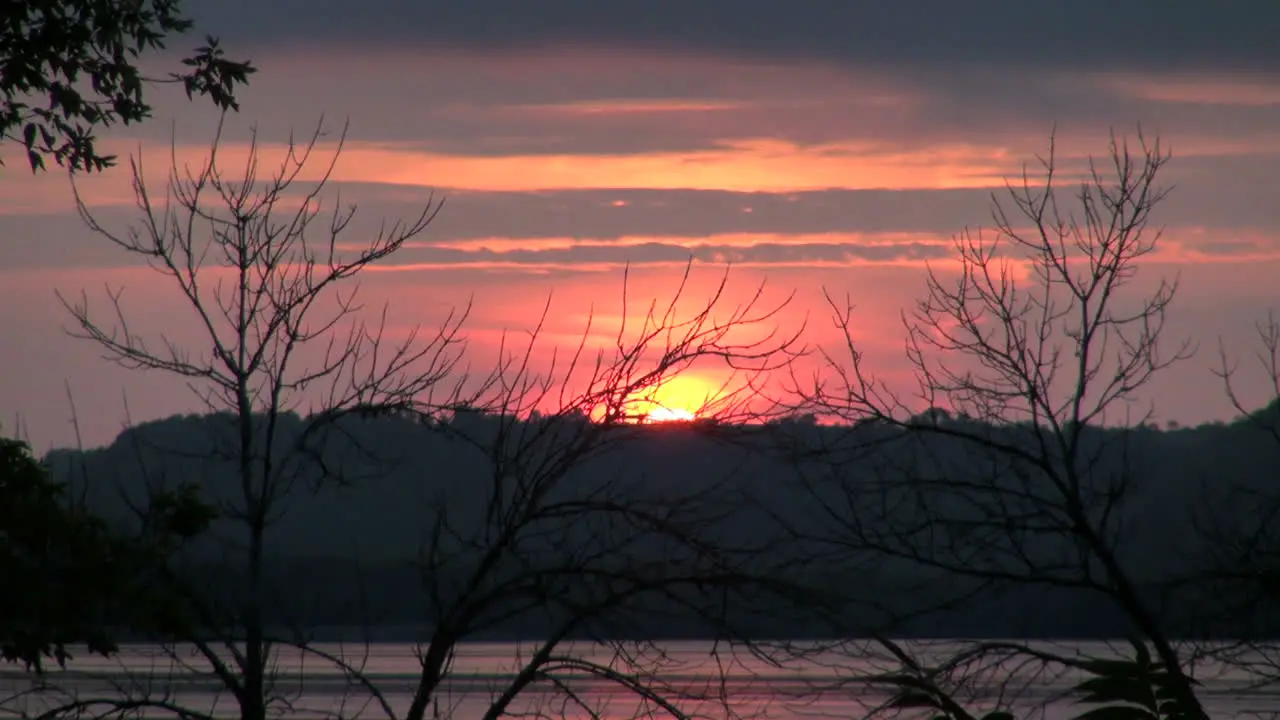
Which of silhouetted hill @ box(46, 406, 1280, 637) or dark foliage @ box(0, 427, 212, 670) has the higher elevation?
silhouetted hill @ box(46, 406, 1280, 637)

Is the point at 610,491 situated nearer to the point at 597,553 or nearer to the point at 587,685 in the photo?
the point at 597,553

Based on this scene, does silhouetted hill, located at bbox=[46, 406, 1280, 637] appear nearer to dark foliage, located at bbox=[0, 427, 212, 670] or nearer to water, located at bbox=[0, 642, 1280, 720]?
water, located at bbox=[0, 642, 1280, 720]

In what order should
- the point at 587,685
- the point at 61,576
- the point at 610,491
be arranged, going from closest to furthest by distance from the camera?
1. the point at 61,576
2. the point at 610,491
3. the point at 587,685

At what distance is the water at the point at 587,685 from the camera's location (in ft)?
28.6

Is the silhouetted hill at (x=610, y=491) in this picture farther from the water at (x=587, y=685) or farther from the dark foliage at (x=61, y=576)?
the dark foliage at (x=61, y=576)

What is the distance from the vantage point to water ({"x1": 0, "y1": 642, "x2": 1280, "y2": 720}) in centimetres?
870

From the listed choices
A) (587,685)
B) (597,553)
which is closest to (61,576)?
(597,553)

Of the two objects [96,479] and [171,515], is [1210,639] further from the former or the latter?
[96,479]

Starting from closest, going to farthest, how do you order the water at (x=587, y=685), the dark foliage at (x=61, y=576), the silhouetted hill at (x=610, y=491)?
the dark foliage at (x=61, y=576) < the silhouetted hill at (x=610, y=491) < the water at (x=587, y=685)

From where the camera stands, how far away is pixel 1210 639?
38.3ft

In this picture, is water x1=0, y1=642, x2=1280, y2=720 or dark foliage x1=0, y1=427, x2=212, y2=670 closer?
dark foliage x1=0, y1=427, x2=212, y2=670

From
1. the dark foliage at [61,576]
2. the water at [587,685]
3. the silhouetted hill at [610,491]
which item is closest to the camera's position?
the dark foliage at [61,576]

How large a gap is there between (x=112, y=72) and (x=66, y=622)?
3772mm

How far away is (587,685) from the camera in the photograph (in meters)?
44.8
